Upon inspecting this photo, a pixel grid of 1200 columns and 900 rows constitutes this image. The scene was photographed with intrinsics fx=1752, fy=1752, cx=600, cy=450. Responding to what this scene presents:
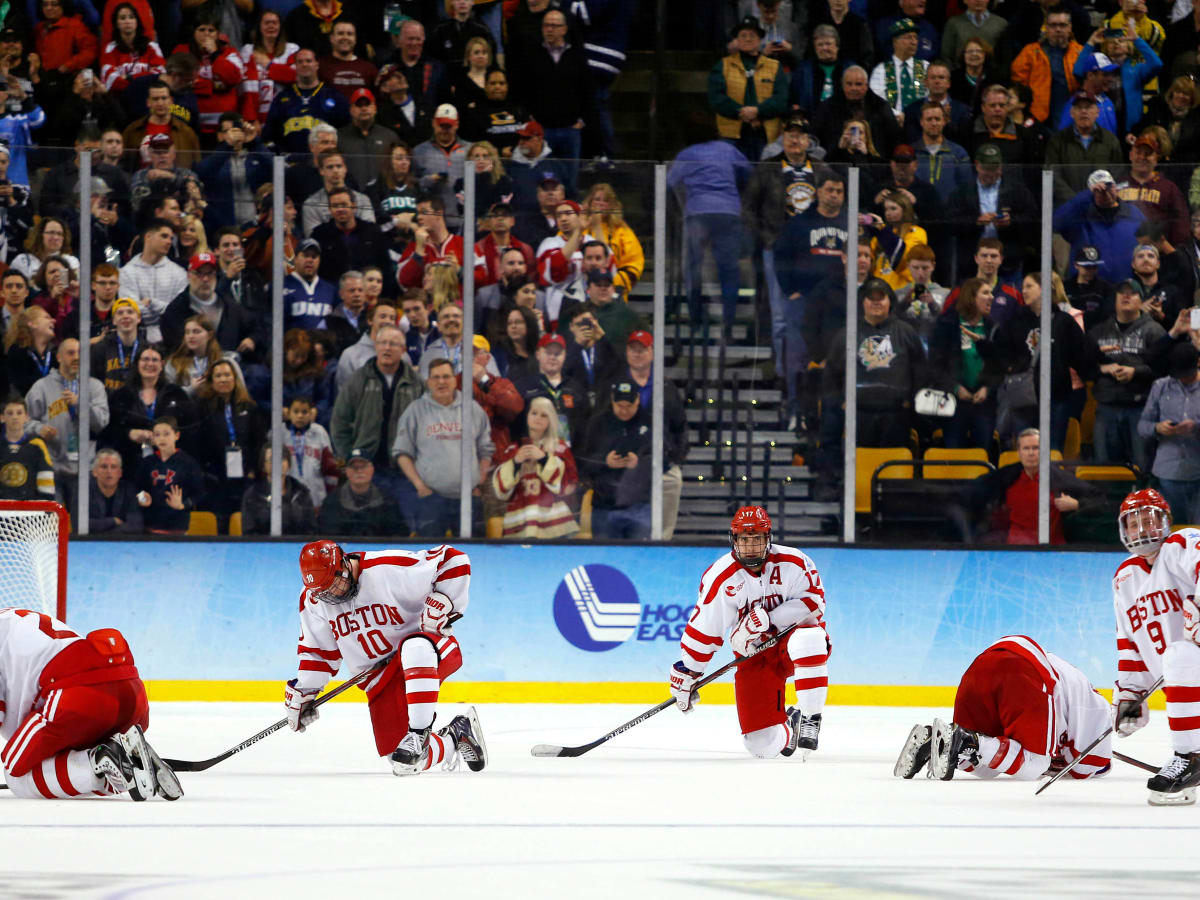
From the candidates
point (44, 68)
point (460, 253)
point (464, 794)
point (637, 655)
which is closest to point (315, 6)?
point (44, 68)

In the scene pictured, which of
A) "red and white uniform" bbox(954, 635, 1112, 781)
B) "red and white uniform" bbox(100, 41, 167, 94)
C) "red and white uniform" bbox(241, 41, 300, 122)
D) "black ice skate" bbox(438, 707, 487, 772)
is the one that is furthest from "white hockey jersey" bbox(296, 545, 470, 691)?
"red and white uniform" bbox(100, 41, 167, 94)

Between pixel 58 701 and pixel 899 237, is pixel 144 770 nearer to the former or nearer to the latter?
A: pixel 58 701

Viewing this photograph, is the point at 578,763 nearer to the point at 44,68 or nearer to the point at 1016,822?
the point at 1016,822

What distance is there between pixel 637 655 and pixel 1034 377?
2.30 meters

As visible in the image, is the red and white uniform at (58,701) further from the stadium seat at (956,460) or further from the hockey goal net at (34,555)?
the stadium seat at (956,460)

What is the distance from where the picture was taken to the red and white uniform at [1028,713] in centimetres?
565

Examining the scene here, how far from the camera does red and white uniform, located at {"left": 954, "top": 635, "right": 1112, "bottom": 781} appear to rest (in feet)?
18.5

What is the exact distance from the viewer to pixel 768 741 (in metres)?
6.56

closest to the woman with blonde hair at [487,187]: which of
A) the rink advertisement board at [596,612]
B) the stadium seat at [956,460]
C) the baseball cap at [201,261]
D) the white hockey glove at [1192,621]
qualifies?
the baseball cap at [201,261]


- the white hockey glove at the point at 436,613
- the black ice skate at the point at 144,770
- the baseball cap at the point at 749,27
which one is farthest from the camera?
the baseball cap at the point at 749,27

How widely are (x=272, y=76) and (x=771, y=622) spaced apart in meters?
4.92

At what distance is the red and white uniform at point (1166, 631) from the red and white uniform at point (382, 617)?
87.2 inches

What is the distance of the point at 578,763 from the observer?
6285 millimetres

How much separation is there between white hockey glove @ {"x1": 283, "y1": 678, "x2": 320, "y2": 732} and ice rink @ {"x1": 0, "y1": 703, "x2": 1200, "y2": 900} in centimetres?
17
